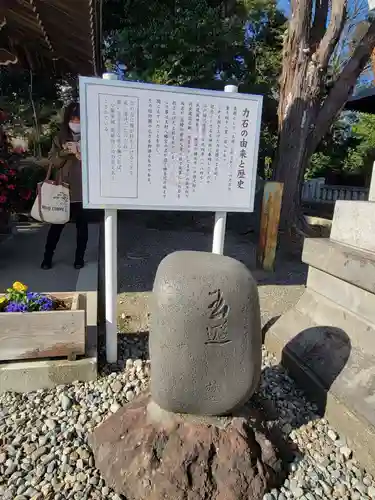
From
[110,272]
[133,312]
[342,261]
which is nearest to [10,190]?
[133,312]

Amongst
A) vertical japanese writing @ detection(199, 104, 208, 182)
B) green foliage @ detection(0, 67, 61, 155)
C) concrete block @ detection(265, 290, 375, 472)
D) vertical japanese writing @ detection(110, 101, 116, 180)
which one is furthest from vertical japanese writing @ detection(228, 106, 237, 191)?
green foliage @ detection(0, 67, 61, 155)

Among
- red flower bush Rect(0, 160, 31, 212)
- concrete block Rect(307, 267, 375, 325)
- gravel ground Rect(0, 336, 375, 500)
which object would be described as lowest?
gravel ground Rect(0, 336, 375, 500)

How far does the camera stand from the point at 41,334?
2516 mm

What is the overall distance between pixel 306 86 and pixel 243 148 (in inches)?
169

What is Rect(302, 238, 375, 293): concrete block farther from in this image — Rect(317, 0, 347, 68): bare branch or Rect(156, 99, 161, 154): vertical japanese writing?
Rect(317, 0, 347, 68): bare branch

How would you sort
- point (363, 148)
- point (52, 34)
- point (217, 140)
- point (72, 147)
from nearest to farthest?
point (217, 140), point (72, 147), point (52, 34), point (363, 148)

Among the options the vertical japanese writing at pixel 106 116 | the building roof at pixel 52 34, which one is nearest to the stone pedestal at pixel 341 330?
the vertical japanese writing at pixel 106 116

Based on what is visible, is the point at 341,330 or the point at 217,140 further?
the point at 341,330

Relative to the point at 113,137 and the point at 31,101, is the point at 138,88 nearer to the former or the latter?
the point at 113,137

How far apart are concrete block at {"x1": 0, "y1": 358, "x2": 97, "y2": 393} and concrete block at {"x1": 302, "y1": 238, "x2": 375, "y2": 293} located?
5.59ft

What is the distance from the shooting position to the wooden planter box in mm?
2479

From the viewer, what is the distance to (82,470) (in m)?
1.96

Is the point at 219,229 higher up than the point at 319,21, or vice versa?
the point at 319,21

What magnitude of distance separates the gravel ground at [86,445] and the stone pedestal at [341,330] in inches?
5.0
